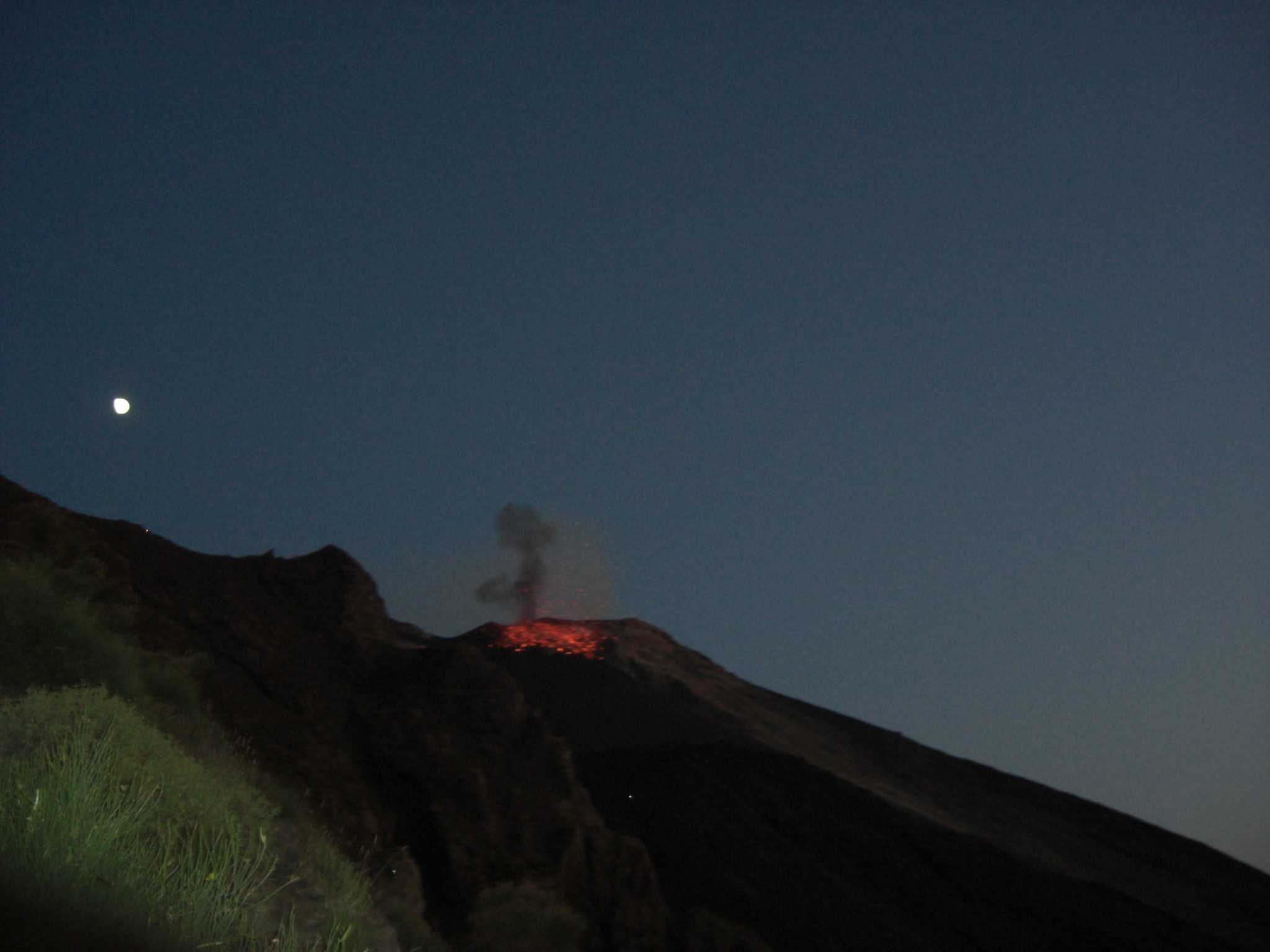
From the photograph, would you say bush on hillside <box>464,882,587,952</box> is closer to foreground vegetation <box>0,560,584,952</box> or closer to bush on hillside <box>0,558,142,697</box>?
foreground vegetation <box>0,560,584,952</box>

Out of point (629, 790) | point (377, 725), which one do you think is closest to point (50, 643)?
point (377, 725)

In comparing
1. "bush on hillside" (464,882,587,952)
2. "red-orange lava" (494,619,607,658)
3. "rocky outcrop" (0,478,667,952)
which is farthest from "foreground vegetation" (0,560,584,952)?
"red-orange lava" (494,619,607,658)

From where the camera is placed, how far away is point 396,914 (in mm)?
11852

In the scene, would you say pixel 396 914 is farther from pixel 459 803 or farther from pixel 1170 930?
pixel 1170 930

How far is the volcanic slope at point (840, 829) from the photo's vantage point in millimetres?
25062

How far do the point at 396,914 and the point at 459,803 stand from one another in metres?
5.15

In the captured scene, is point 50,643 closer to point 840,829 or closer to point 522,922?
point 522,922

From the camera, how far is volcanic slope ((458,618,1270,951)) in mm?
25062

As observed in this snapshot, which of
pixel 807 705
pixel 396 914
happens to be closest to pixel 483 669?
pixel 396 914

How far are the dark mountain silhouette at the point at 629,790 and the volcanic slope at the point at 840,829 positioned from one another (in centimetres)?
10

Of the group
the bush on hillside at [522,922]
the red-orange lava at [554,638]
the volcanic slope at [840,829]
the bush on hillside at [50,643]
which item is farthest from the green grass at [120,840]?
the red-orange lava at [554,638]

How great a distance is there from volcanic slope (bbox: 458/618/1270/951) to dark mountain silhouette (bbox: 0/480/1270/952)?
10 cm

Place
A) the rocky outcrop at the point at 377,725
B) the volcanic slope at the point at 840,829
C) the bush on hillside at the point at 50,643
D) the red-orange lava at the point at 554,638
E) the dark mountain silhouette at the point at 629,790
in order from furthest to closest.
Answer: the red-orange lava at the point at 554,638 → the volcanic slope at the point at 840,829 → the dark mountain silhouette at the point at 629,790 → the rocky outcrop at the point at 377,725 → the bush on hillside at the point at 50,643

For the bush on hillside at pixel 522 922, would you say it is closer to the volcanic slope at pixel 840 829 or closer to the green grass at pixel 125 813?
the green grass at pixel 125 813
